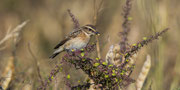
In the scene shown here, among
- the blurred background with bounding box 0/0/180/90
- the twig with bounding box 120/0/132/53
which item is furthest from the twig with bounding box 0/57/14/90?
the twig with bounding box 120/0/132/53

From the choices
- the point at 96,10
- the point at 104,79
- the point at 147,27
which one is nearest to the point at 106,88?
the point at 104,79

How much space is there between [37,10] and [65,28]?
8.07ft

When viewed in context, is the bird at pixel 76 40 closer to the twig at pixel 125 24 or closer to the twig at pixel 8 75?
the twig at pixel 8 75

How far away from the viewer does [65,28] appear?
9367 mm

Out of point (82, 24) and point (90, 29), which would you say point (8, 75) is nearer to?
point (90, 29)

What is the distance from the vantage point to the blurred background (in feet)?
16.5

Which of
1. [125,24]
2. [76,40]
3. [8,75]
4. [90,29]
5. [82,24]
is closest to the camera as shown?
[125,24]

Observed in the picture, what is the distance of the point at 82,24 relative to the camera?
927 centimetres

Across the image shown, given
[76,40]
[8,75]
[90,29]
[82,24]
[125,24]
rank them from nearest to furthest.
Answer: [125,24] → [8,75] → [90,29] → [76,40] → [82,24]

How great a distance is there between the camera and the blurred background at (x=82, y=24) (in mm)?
5020

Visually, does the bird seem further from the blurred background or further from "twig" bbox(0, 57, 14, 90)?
"twig" bbox(0, 57, 14, 90)

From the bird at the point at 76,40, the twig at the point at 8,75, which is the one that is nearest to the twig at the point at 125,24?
the twig at the point at 8,75

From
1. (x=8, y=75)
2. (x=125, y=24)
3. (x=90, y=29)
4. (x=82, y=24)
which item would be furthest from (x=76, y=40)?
(x=82, y=24)

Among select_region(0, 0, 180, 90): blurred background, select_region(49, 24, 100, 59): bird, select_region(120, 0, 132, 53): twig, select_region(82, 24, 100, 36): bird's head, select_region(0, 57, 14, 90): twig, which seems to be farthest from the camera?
select_region(49, 24, 100, 59): bird
